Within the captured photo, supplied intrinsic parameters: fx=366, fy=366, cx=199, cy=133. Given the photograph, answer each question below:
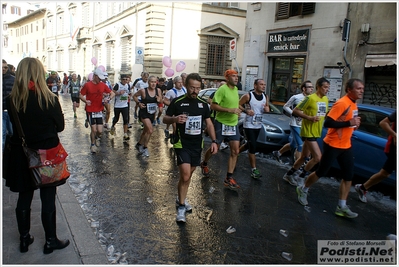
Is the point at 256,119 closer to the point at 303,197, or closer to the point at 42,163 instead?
the point at 303,197

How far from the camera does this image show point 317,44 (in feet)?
46.0

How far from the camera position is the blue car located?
5.79 meters

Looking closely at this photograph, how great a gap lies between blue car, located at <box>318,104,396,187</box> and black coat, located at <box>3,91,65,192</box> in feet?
15.6

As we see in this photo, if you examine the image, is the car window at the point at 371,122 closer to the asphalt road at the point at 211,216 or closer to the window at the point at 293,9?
the asphalt road at the point at 211,216

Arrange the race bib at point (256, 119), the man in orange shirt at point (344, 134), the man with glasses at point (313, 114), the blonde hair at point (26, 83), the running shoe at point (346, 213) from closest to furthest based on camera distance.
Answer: the blonde hair at point (26, 83) → the man in orange shirt at point (344, 134) → the running shoe at point (346, 213) → the man with glasses at point (313, 114) → the race bib at point (256, 119)

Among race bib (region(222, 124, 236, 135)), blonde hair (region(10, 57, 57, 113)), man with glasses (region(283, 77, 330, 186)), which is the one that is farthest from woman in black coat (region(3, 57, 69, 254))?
man with glasses (region(283, 77, 330, 186))

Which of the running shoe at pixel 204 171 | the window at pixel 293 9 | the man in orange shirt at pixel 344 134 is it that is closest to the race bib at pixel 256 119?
the running shoe at pixel 204 171

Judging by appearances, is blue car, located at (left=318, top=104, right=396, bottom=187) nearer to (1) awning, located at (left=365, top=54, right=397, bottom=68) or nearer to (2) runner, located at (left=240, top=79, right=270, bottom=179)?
(2) runner, located at (left=240, top=79, right=270, bottom=179)

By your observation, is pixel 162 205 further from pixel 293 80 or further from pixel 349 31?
pixel 293 80

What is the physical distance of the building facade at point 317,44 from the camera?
1200 centimetres

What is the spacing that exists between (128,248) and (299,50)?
507 inches

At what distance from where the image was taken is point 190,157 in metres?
4.48

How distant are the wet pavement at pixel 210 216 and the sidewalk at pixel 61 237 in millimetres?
133

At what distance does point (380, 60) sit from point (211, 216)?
9740 mm
